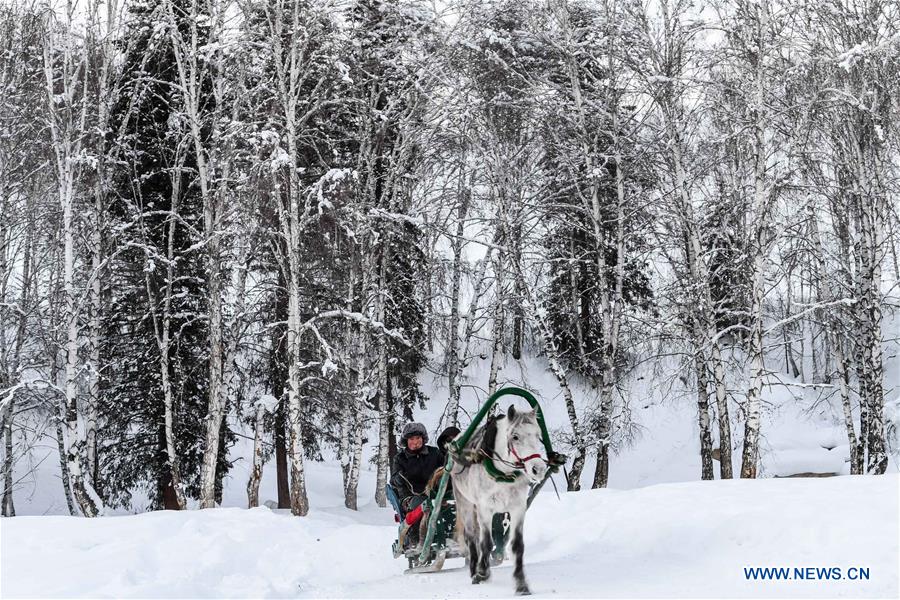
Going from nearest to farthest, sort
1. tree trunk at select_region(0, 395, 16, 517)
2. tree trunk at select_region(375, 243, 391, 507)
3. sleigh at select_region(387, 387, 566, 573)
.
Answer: sleigh at select_region(387, 387, 566, 573) < tree trunk at select_region(375, 243, 391, 507) < tree trunk at select_region(0, 395, 16, 517)

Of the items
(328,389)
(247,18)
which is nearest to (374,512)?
(328,389)

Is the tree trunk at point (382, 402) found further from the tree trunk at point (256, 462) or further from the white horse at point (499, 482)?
the white horse at point (499, 482)

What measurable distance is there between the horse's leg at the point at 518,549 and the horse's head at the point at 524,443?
455mm

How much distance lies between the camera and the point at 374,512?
20156mm

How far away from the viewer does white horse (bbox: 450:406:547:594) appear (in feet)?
21.8

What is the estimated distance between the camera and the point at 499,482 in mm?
6965

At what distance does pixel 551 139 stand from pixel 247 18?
756 cm

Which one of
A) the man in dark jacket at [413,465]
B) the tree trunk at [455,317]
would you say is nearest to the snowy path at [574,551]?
the man in dark jacket at [413,465]

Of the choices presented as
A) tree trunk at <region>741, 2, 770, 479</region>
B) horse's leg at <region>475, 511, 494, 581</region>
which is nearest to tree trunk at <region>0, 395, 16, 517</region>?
horse's leg at <region>475, 511, 494, 581</region>

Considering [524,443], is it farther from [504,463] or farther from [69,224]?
[69,224]

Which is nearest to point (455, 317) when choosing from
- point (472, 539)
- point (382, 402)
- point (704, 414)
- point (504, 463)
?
point (382, 402)

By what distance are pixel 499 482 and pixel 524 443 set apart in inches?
20.7

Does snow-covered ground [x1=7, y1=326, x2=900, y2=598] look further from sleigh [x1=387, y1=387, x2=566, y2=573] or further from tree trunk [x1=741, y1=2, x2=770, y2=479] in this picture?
tree trunk [x1=741, y1=2, x2=770, y2=479]

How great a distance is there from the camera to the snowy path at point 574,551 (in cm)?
653
